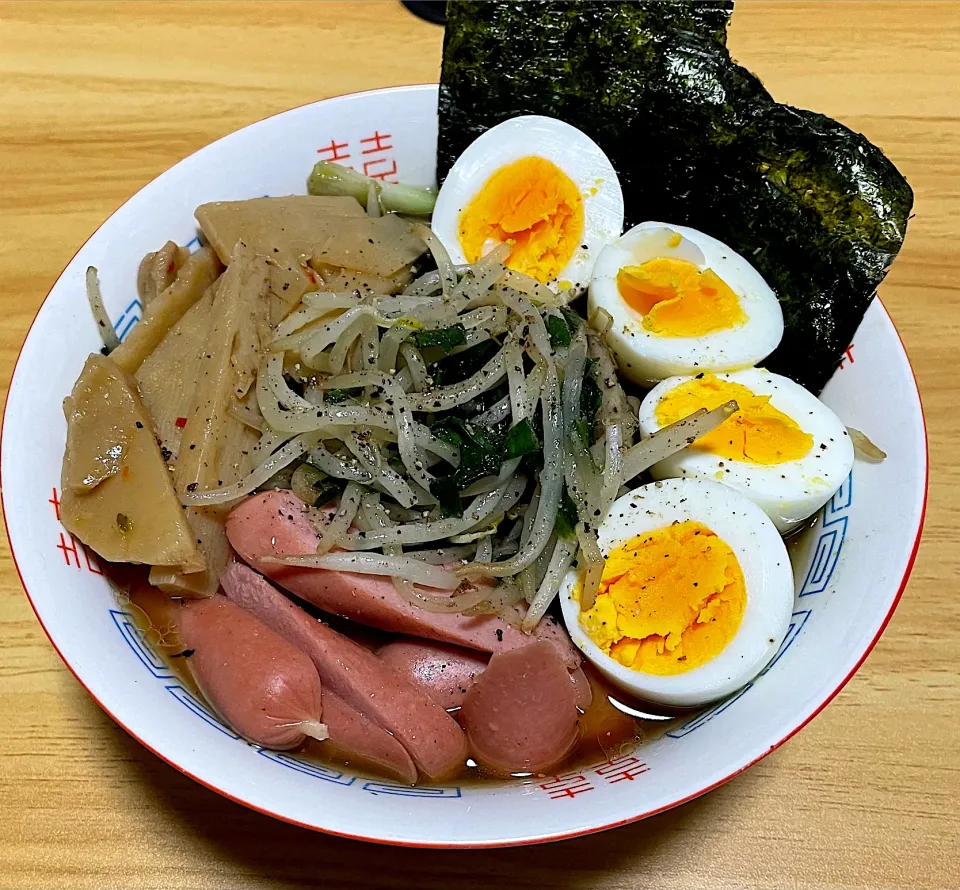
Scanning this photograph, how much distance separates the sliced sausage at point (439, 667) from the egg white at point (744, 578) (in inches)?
8.4

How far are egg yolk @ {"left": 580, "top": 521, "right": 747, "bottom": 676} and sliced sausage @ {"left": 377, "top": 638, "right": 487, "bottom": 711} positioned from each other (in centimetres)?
25

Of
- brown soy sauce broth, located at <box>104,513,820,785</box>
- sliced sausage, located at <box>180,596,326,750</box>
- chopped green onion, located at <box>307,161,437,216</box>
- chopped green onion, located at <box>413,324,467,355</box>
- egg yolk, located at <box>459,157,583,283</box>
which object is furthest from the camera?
chopped green onion, located at <box>307,161,437,216</box>

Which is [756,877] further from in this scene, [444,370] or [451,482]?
[444,370]

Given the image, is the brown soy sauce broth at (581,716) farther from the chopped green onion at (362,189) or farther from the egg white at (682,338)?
the chopped green onion at (362,189)

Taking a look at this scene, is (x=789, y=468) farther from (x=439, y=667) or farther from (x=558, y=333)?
(x=439, y=667)

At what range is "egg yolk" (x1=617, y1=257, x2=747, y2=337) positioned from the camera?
159cm

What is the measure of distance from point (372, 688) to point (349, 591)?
181 mm

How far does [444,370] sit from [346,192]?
61cm

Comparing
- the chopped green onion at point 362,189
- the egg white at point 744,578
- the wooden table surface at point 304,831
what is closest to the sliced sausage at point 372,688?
the wooden table surface at point 304,831

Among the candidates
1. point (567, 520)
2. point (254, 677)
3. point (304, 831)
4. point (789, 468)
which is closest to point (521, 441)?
point (567, 520)

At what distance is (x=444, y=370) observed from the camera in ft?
5.19

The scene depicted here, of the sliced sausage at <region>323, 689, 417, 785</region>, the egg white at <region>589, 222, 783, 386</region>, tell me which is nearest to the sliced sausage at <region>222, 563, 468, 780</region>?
the sliced sausage at <region>323, 689, 417, 785</region>

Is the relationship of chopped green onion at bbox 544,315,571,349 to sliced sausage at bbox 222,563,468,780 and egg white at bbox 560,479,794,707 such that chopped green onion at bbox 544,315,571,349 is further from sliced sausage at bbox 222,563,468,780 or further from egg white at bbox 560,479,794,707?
sliced sausage at bbox 222,563,468,780

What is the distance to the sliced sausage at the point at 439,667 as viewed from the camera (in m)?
1.44
